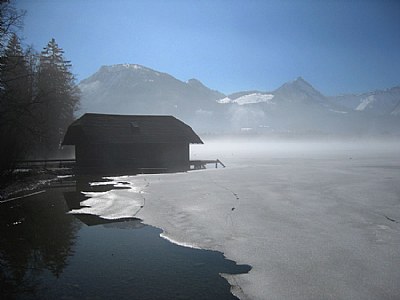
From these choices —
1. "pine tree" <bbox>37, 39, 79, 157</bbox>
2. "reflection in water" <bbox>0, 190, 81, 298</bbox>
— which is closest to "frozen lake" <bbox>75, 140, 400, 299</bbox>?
"reflection in water" <bbox>0, 190, 81, 298</bbox>

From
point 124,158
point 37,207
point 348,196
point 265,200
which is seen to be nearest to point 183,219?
point 265,200

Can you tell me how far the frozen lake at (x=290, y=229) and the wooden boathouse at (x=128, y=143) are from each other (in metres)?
15.5

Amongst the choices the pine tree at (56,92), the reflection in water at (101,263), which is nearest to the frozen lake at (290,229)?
the reflection in water at (101,263)

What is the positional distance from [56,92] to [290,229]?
127 ft

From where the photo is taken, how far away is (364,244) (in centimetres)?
864

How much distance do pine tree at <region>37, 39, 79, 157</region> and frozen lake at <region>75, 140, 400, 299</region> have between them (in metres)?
27.2

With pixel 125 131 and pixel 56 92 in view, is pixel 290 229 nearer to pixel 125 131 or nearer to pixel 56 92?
pixel 125 131

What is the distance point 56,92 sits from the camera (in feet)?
135

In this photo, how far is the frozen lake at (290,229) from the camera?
647 centimetres

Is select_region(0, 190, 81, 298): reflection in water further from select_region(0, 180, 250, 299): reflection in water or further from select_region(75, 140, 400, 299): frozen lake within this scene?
select_region(75, 140, 400, 299): frozen lake

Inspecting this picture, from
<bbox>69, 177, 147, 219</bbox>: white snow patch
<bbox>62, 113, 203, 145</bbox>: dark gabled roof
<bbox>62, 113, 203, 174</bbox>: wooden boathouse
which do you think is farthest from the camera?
<bbox>62, 113, 203, 145</bbox>: dark gabled roof

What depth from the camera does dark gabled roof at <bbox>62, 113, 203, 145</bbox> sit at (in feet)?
113

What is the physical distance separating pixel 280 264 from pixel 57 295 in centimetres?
473

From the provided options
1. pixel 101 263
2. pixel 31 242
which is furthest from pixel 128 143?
pixel 101 263
